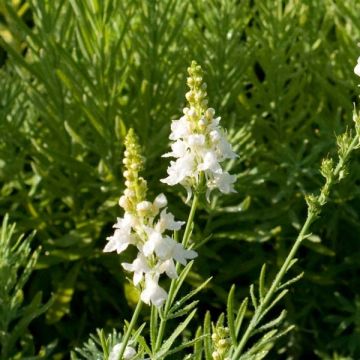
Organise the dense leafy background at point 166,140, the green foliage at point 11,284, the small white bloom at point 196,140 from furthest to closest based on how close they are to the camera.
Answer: the dense leafy background at point 166,140
the green foliage at point 11,284
the small white bloom at point 196,140

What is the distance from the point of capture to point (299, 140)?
297 cm

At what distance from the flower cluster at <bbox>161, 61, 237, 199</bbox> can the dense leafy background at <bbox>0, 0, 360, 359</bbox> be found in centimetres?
106

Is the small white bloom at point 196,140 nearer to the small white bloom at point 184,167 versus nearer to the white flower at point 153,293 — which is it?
the small white bloom at point 184,167

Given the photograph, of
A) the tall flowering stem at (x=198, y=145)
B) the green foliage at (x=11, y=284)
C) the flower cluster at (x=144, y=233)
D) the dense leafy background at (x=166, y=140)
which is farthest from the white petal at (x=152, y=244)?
the dense leafy background at (x=166, y=140)

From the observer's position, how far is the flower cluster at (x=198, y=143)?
1374 mm

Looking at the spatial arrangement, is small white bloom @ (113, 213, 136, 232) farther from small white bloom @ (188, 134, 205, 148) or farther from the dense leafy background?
the dense leafy background

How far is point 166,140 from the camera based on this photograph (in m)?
2.62

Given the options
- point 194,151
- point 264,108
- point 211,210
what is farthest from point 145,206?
point 264,108

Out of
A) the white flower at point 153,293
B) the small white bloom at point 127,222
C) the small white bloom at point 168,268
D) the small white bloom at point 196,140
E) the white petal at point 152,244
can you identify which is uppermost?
the small white bloom at point 196,140

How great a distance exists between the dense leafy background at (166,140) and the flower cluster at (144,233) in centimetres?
119

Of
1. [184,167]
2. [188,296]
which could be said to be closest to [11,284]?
[188,296]

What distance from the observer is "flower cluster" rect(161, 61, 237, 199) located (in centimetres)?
137

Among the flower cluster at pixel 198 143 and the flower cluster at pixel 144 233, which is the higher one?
the flower cluster at pixel 198 143

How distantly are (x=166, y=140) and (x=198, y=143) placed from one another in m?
1.25
